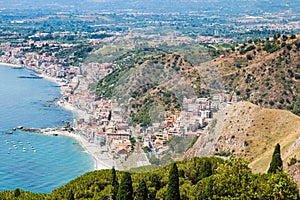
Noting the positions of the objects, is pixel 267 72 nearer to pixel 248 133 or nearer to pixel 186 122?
pixel 186 122

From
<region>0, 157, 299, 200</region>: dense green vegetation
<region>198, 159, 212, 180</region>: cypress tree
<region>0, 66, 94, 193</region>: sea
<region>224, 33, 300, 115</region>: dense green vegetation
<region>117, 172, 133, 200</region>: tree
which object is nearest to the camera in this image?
<region>0, 157, 299, 200</region>: dense green vegetation

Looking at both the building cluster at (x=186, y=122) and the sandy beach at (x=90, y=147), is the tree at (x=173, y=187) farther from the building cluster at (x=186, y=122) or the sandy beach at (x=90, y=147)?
the sandy beach at (x=90, y=147)

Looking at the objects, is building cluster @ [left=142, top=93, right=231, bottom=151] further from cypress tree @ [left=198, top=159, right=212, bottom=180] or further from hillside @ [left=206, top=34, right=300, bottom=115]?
cypress tree @ [left=198, top=159, right=212, bottom=180]

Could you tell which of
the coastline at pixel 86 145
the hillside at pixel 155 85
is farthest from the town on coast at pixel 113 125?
Result: the hillside at pixel 155 85

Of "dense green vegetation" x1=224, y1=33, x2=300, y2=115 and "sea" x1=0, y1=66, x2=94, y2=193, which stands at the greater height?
"dense green vegetation" x1=224, y1=33, x2=300, y2=115

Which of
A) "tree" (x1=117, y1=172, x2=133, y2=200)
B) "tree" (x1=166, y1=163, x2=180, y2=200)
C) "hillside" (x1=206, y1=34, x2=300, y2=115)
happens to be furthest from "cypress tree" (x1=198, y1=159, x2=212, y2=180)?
"hillside" (x1=206, y1=34, x2=300, y2=115)
